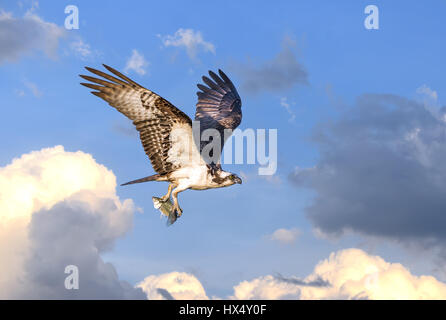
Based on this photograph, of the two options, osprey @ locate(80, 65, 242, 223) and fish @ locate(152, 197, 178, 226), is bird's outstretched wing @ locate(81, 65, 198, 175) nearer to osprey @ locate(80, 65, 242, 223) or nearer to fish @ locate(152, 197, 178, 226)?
osprey @ locate(80, 65, 242, 223)

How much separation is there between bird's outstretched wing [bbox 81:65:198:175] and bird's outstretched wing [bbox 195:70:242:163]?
3.73 metres

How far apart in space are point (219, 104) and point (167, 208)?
5862 millimetres

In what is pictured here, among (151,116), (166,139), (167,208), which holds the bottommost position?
(167,208)

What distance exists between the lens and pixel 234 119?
17.8 meters

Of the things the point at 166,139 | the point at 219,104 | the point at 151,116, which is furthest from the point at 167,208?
the point at 219,104

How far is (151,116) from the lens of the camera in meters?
12.8

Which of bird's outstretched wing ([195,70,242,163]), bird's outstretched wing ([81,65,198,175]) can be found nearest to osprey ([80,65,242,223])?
bird's outstretched wing ([81,65,198,175])

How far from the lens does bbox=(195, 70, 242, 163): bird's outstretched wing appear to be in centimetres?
1753

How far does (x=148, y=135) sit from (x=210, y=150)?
2061 millimetres

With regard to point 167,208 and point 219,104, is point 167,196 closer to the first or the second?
point 167,208

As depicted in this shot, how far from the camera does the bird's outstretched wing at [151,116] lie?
40.8ft

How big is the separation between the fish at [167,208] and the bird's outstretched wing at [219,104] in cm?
387

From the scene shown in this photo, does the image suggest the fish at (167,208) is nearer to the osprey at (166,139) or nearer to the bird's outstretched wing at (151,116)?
the osprey at (166,139)
